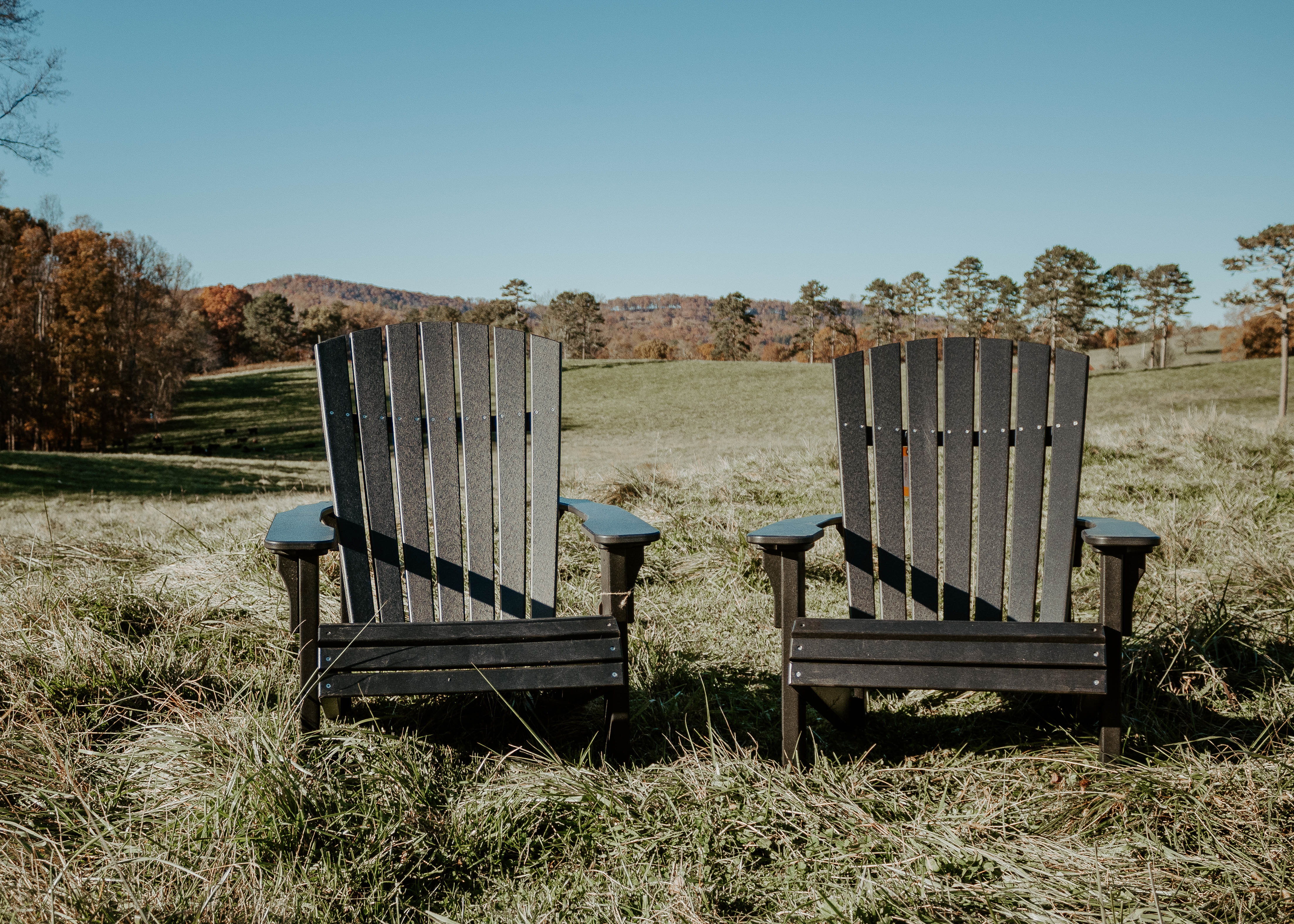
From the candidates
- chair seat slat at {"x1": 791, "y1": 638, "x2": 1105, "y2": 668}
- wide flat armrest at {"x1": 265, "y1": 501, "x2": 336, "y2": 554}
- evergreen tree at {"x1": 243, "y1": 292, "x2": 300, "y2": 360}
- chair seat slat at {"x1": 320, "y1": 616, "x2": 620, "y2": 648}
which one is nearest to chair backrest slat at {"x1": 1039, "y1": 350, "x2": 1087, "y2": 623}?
chair seat slat at {"x1": 791, "y1": 638, "x2": 1105, "y2": 668}

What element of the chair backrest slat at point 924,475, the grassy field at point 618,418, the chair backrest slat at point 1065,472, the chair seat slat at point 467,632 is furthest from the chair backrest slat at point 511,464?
the grassy field at point 618,418

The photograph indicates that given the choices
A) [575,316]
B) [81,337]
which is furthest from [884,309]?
[81,337]

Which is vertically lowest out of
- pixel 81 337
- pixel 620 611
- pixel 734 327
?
pixel 620 611

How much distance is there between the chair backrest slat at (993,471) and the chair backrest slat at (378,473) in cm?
177

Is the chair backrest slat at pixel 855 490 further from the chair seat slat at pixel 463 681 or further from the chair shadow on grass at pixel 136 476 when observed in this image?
the chair shadow on grass at pixel 136 476

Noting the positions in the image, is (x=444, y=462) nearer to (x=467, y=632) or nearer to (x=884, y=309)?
(x=467, y=632)

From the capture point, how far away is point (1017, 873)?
4.95 feet

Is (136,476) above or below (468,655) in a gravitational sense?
below

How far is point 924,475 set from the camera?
91.0 inches

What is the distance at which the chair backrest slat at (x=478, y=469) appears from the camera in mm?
2385

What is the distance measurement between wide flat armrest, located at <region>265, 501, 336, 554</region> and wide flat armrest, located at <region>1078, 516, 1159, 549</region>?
1874 millimetres

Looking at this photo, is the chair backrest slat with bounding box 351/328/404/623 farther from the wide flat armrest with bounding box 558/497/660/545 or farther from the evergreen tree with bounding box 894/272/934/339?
the evergreen tree with bounding box 894/272/934/339

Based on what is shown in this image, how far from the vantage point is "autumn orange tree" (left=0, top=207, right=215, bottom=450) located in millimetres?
21875

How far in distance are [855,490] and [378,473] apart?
145 centimetres
